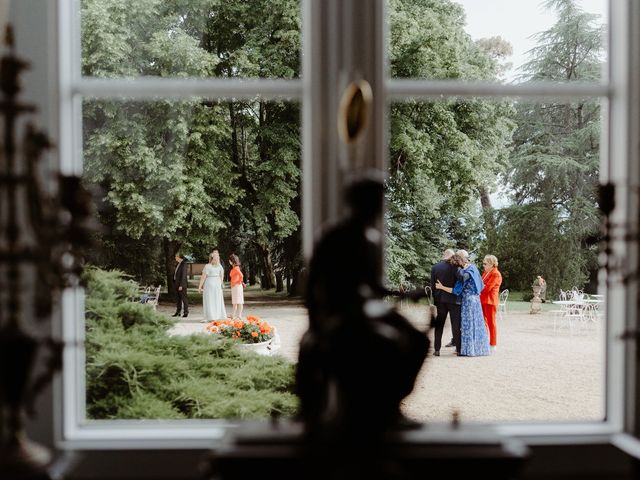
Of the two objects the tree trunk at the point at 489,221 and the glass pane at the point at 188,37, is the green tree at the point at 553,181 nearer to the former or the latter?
the tree trunk at the point at 489,221

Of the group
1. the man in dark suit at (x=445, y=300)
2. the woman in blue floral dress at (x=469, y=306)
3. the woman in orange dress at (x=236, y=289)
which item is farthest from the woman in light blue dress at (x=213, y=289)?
the woman in blue floral dress at (x=469, y=306)

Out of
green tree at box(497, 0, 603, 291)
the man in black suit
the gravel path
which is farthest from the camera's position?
the gravel path

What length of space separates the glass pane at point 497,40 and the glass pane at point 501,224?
420 mm

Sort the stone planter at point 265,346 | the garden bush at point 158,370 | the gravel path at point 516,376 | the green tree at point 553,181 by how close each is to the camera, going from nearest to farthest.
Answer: the garden bush at point 158,370 < the stone planter at point 265,346 < the green tree at point 553,181 < the gravel path at point 516,376

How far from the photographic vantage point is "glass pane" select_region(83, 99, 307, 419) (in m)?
3.04

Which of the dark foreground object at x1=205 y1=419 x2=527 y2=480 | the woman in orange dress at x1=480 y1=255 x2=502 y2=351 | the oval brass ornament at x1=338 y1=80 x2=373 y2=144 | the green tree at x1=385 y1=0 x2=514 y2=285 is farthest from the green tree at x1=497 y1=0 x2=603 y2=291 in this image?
the dark foreground object at x1=205 y1=419 x2=527 y2=480

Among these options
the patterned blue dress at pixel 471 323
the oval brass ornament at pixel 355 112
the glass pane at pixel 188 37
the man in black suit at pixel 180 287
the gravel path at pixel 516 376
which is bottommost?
the gravel path at pixel 516 376

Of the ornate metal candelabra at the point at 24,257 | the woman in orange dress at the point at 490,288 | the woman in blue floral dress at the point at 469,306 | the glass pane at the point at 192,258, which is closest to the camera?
the ornate metal candelabra at the point at 24,257

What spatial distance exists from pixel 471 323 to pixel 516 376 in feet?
2.56

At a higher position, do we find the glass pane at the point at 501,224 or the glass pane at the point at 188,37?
the glass pane at the point at 188,37

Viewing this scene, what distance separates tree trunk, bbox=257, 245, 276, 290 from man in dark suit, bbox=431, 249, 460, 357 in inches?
61.5

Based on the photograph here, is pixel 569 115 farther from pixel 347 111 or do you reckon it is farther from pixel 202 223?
pixel 347 111

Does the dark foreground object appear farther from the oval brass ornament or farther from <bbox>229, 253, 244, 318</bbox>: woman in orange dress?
<bbox>229, 253, 244, 318</bbox>: woman in orange dress

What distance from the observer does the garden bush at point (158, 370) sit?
9.25ft
